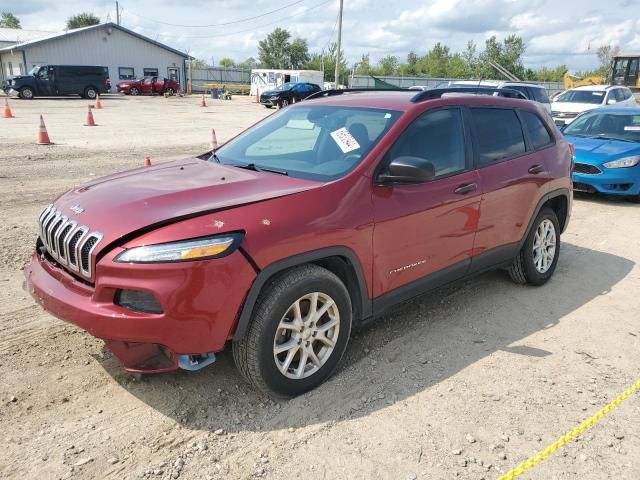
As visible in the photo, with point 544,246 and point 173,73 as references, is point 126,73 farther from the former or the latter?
point 544,246

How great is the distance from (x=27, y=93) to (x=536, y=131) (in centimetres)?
3644

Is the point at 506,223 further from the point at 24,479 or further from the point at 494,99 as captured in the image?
the point at 24,479

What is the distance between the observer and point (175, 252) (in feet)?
8.88

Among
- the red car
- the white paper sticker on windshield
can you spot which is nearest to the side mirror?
the white paper sticker on windshield

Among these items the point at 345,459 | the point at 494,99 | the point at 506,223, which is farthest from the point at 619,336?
the point at 345,459

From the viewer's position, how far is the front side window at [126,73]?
159 feet

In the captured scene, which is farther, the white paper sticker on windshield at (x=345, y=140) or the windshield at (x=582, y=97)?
the windshield at (x=582, y=97)

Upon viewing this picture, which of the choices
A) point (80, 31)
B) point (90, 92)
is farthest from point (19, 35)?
point (90, 92)

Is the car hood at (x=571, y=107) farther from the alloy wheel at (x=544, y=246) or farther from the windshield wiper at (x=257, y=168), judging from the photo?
the windshield wiper at (x=257, y=168)

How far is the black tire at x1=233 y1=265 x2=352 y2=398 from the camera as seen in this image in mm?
→ 2955

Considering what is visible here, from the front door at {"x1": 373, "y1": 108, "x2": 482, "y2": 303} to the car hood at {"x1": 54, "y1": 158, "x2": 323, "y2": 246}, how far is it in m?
0.61

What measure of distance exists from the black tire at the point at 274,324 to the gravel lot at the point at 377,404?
0.53 feet

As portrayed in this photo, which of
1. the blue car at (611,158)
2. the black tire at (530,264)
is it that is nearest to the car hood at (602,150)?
the blue car at (611,158)

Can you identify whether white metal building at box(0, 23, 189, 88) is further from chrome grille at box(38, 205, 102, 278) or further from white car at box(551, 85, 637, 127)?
chrome grille at box(38, 205, 102, 278)
